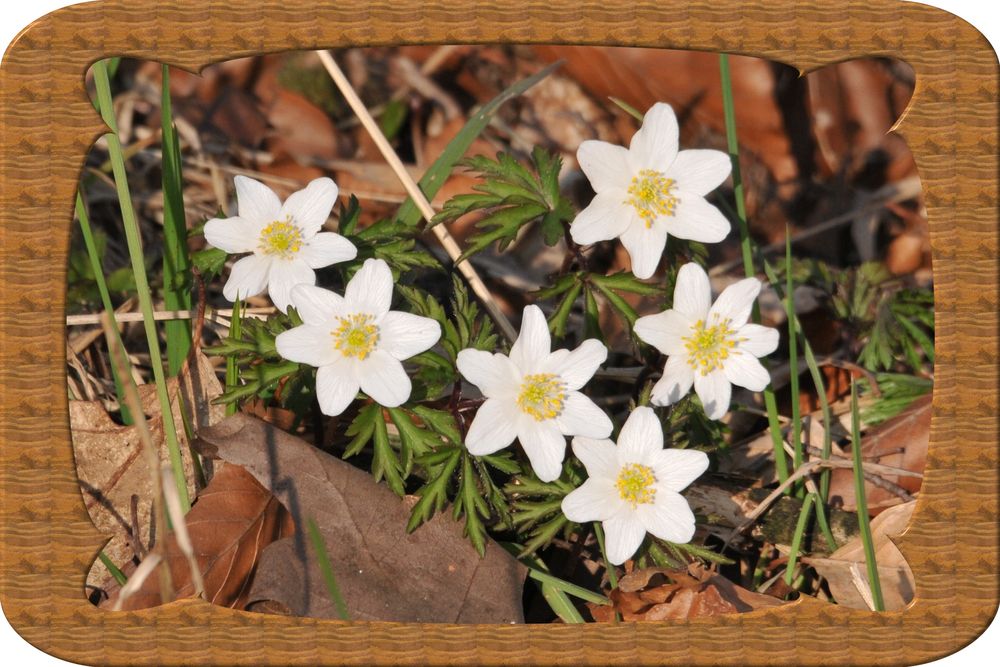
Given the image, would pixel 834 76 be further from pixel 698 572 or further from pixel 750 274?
pixel 698 572

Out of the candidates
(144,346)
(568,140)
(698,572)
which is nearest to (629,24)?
(698,572)

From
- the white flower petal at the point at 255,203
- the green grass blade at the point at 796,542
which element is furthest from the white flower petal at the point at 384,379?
the green grass blade at the point at 796,542

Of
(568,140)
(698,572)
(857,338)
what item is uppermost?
(568,140)

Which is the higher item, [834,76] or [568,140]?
[834,76]

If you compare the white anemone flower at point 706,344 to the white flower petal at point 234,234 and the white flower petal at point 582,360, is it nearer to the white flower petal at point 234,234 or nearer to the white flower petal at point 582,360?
the white flower petal at point 582,360

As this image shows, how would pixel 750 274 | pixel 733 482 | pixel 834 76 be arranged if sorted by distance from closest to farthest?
pixel 750 274 → pixel 733 482 → pixel 834 76

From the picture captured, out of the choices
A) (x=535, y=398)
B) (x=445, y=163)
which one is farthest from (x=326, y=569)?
(x=445, y=163)

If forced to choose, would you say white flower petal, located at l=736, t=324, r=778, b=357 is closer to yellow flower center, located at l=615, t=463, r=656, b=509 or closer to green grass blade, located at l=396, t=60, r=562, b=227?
yellow flower center, located at l=615, t=463, r=656, b=509
